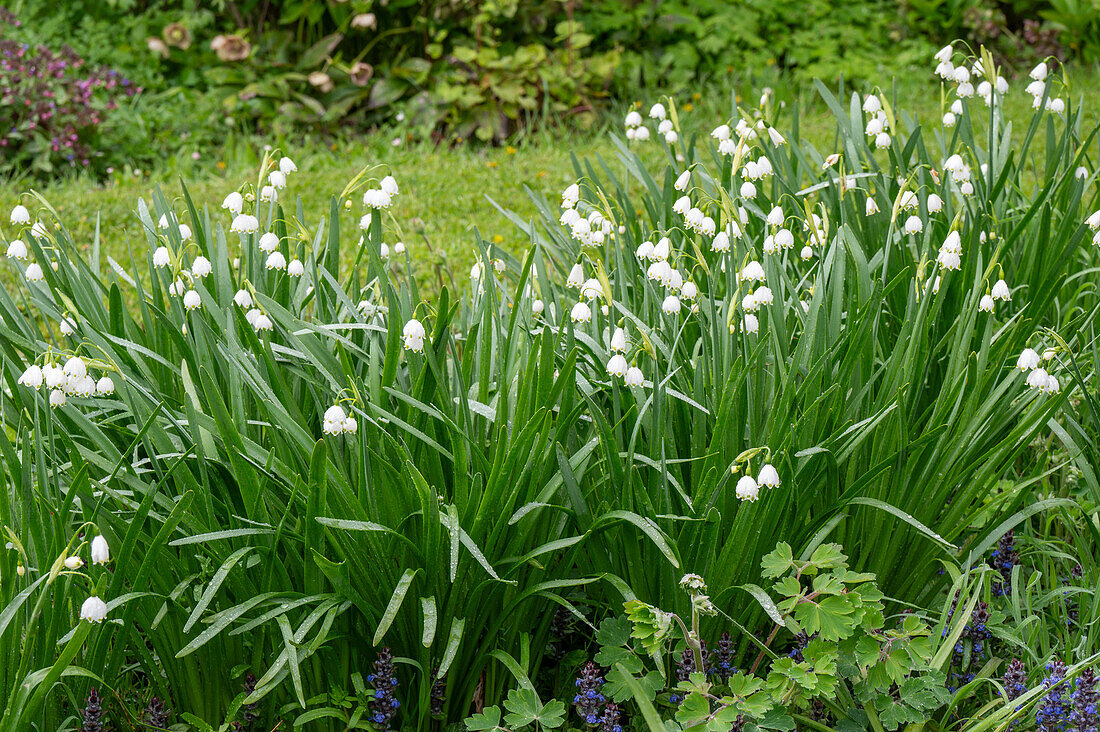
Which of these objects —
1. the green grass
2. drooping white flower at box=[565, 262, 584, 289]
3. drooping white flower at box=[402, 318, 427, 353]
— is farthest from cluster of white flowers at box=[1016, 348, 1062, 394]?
the green grass

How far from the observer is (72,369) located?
1.91 m

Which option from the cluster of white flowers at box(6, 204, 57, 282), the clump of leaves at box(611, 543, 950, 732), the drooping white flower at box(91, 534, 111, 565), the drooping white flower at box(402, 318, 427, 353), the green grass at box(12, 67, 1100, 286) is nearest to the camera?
the drooping white flower at box(91, 534, 111, 565)

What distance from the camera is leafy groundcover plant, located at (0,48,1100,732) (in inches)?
75.0

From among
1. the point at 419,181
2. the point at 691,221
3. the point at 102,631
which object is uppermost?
the point at 691,221

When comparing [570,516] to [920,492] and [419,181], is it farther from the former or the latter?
[419,181]

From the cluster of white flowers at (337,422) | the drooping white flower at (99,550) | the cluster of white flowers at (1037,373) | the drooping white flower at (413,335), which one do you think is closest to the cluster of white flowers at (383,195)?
the drooping white flower at (413,335)

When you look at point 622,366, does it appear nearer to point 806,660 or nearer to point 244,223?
point 806,660

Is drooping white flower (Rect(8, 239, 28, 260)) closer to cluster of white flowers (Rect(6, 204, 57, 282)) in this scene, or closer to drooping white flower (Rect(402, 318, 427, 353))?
cluster of white flowers (Rect(6, 204, 57, 282))

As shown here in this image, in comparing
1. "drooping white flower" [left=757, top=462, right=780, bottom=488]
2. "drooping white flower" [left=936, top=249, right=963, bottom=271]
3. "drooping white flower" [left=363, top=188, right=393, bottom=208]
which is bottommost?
"drooping white flower" [left=757, top=462, right=780, bottom=488]

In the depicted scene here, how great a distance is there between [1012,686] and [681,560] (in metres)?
0.68

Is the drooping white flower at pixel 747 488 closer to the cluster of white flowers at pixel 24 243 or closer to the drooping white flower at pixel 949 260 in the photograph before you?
the drooping white flower at pixel 949 260

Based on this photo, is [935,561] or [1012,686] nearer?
[1012,686]

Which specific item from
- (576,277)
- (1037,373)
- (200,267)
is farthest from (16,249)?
(1037,373)

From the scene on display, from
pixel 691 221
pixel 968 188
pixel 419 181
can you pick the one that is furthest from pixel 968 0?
pixel 691 221
